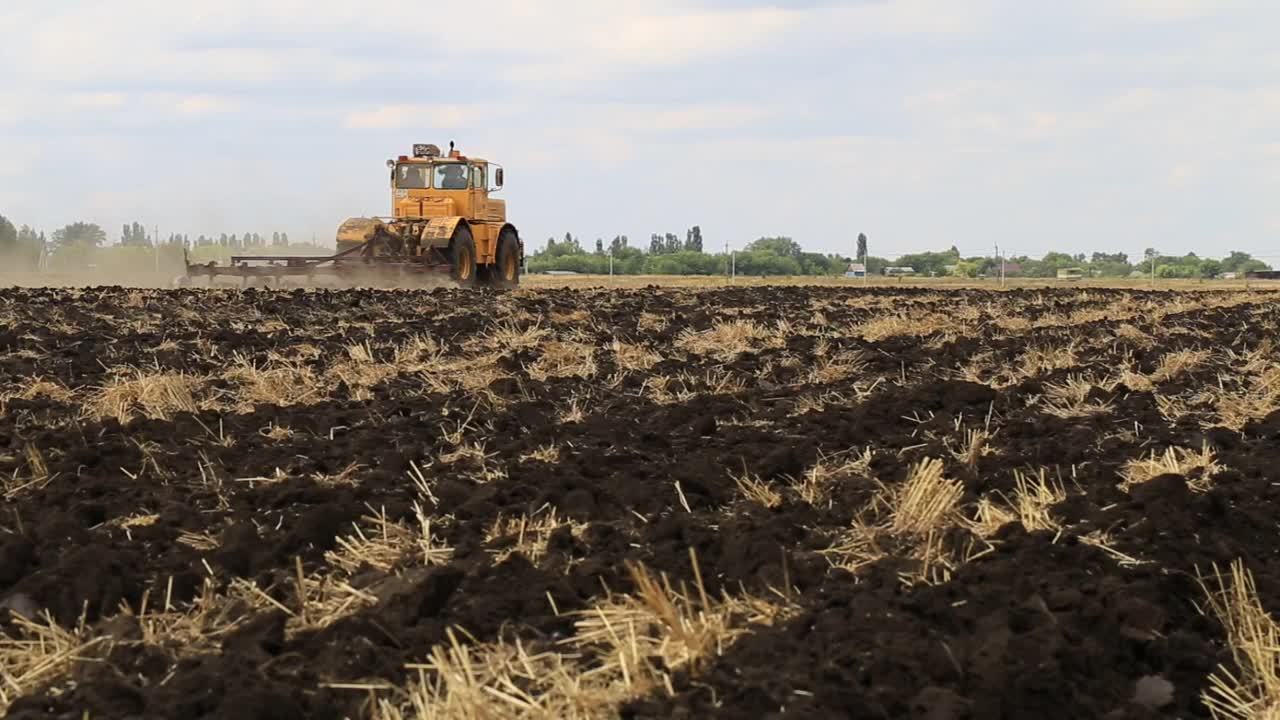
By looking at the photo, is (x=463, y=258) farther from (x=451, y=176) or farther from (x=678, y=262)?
(x=678, y=262)

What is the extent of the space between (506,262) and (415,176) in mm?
2968

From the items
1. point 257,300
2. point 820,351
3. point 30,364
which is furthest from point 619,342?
point 257,300

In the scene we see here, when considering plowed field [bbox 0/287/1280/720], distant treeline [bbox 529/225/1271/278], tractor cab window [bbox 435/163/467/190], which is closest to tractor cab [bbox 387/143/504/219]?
tractor cab window [bbox 435/163/467/190]

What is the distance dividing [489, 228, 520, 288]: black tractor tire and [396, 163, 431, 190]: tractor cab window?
2028mm

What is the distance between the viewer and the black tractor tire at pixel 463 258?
24172mm

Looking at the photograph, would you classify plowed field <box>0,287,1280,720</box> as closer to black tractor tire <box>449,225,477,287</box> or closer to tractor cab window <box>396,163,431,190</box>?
black tractor tire <box>449,225,477,287</box>

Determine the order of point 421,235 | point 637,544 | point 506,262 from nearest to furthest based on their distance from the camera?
point 637,544 → point 421,235 → point 506,262

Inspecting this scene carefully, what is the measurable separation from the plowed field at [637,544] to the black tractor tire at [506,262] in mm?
17659

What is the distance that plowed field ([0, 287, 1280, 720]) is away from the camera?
3258 mm

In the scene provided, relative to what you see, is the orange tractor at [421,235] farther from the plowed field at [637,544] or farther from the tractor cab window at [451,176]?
the plowed field at [637,544]

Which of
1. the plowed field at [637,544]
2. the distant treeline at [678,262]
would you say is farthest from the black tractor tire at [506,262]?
the distant treeline at [678,262]

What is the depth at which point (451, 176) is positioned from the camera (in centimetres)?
2523

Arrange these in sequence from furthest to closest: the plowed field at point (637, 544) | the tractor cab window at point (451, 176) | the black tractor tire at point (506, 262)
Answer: the black tractor tire at point (506, 262), the tractor cab window at point (451, 176), the plowed field at point (637, 544)

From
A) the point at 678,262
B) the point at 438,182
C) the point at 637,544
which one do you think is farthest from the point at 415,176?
the point at 678,262
